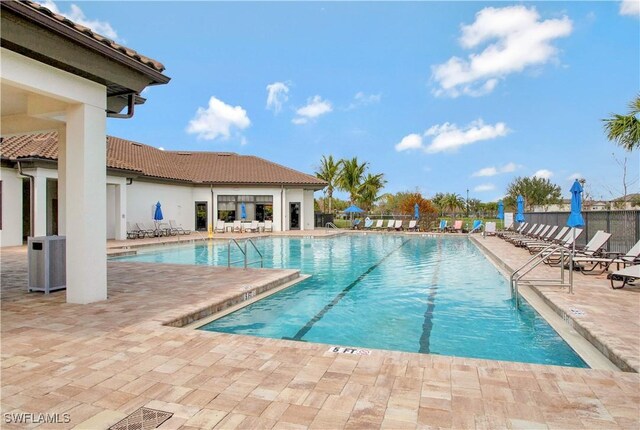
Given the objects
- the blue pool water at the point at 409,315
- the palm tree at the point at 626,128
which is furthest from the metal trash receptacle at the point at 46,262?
the palm tree at the point at 626,128

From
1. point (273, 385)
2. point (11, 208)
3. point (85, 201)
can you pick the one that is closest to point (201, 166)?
point (11, 208)

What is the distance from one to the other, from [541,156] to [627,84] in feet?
44.6

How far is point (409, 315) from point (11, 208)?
16.4 m

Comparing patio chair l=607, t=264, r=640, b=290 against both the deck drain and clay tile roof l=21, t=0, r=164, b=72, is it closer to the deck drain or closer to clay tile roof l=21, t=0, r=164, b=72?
the deck drain

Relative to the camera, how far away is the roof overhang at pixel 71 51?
4289 mm

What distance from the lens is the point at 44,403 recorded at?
284cm

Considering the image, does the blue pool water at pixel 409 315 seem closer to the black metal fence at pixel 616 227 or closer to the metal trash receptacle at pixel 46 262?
the metal trash receptacle at pixel 46 262

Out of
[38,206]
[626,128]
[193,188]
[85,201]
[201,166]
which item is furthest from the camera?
[201,166]

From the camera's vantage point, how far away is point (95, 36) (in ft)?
17.4

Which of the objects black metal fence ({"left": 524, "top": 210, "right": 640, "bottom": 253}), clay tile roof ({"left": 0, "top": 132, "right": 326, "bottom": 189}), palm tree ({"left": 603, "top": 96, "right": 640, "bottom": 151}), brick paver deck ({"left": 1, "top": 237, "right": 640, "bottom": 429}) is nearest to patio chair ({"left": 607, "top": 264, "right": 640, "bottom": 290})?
brick paver deck ({"left": 1, "top": 237, "right": 640, "bottom": 429})

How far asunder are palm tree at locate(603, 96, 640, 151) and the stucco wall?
2189 centimetres

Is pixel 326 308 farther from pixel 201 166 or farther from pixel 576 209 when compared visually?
pixel 201 166

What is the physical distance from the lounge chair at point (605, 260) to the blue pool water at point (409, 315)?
196 cm

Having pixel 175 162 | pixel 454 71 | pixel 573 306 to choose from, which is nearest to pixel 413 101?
pixel 454 71
